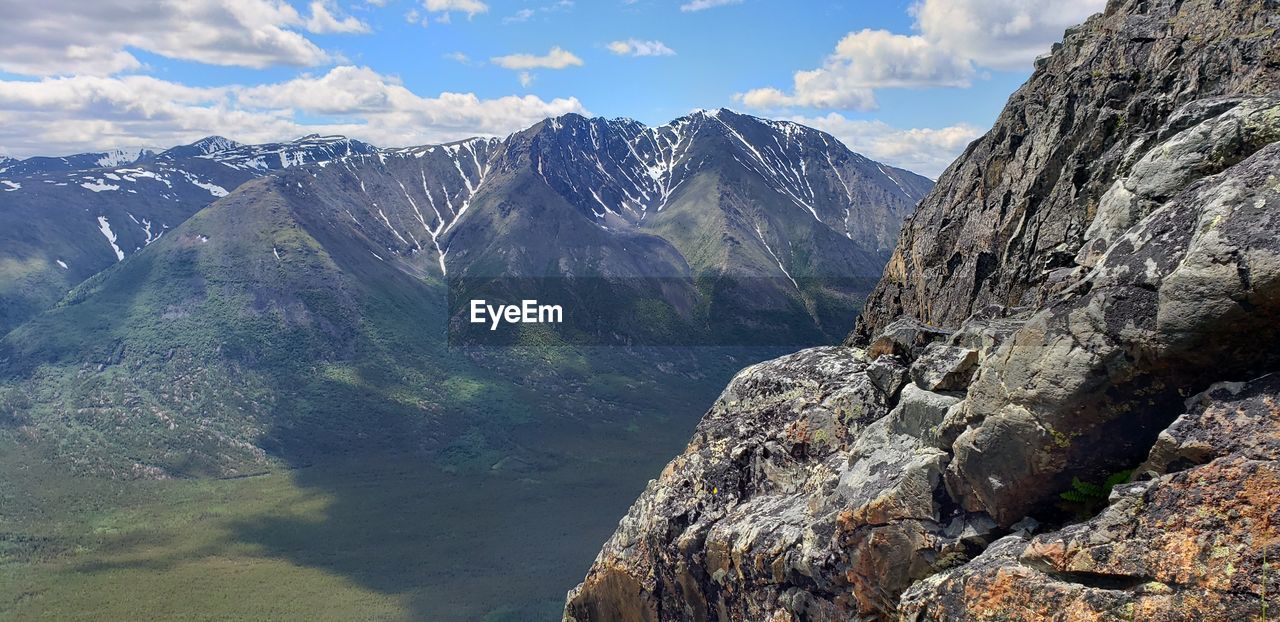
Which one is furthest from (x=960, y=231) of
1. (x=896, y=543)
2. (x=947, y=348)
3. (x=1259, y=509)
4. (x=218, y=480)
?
(x=218, y=480)

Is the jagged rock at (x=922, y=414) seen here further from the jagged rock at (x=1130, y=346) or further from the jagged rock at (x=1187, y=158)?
the jagged rock at (x=1187, y=158)

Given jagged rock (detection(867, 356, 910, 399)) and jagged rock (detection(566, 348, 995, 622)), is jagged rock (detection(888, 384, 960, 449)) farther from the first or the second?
jagged rock (detection(867, 356, 910, 399))

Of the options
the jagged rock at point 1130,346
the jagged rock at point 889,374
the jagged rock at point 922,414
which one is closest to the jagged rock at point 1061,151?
the jagged rock at point 889,374

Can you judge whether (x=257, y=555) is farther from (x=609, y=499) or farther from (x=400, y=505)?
(x=609, y=499)

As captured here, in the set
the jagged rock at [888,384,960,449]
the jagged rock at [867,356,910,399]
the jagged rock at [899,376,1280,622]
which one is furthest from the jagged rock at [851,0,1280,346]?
the jagged rock at [899,376,1280,622]

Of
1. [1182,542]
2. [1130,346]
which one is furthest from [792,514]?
[1182,542]
